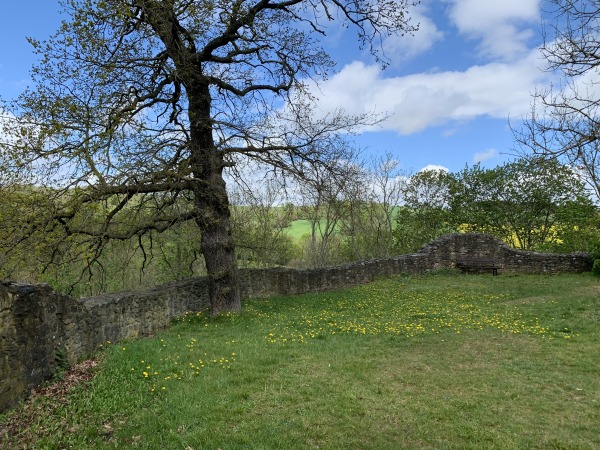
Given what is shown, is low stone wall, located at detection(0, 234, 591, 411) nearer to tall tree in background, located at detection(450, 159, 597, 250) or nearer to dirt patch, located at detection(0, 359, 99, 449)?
dirt patch, located at detection(0, 359, 99, 449)

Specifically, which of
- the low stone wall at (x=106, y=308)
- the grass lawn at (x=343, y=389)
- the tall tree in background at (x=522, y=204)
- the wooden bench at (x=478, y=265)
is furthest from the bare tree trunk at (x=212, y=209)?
the tall tree in background at (x=522, y=204)

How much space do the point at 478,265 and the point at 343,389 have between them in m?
16.7

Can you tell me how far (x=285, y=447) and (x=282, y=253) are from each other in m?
25.3

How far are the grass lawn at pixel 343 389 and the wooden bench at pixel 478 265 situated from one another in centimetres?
991

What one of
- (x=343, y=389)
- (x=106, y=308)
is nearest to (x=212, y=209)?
(x=106, y=308)

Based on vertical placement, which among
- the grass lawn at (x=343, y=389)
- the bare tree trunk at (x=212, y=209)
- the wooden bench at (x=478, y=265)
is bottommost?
the grass lawn at (x=343, y=389)

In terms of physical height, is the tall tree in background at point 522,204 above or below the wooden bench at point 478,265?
above

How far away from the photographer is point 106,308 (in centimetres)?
843

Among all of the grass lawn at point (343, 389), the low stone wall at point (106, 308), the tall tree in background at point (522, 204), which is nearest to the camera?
the grass lawn at point (343, 389)

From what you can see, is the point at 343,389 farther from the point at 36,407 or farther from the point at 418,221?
the point at 418,221

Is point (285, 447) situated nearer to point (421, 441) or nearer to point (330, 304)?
point (421, 441)

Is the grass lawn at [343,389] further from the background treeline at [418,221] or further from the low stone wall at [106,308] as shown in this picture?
the background treeline at [418,221]

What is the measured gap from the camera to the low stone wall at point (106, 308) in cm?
561

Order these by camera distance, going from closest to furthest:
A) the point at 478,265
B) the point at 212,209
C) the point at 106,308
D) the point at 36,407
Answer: the point at 36,407 < the point at 106,308 < the point at 212,209 < the point at 478,265
